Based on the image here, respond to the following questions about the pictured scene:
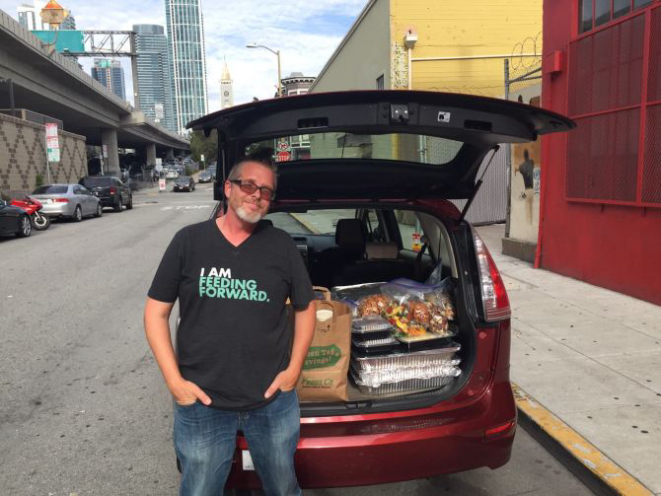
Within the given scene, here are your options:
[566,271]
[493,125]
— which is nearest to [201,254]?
[493,125]

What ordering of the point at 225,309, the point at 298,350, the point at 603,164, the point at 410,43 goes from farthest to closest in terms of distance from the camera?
the point at 410,43 < the point at 603,164 < the point at 298,350 < the point at 225,309

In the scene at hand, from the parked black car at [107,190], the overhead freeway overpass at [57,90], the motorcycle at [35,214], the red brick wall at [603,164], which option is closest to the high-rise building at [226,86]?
the overhead freeway overpass at [57,90]

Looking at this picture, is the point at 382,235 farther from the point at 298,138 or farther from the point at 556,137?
the point at 556,137

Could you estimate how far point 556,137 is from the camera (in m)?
7.92

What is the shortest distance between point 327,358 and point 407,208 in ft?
3.29

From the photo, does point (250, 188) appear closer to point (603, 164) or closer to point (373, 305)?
point (373, 305)

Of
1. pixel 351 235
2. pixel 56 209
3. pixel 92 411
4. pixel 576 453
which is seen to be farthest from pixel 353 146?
pixel 56 209

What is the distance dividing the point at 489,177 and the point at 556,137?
6.55 metres

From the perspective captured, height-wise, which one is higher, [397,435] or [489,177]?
[489,177]

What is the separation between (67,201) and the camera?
779 inches

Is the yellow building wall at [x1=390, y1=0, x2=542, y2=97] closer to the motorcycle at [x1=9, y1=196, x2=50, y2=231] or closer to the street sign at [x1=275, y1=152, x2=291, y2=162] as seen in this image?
the motorcycle at [x1=9, y1=196, x2=50, y2=231]

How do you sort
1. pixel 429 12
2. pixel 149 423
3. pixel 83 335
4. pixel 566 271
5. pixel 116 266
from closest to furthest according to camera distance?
1. pixel 149 423
2. pixel 83 335
3. pixel 566 271
4. pixel 116 266
5. pixel 429 12

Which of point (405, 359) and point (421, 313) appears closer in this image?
point (405, 359)

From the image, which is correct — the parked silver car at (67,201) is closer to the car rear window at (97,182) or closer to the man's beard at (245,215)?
the car rear window at (97,182)
